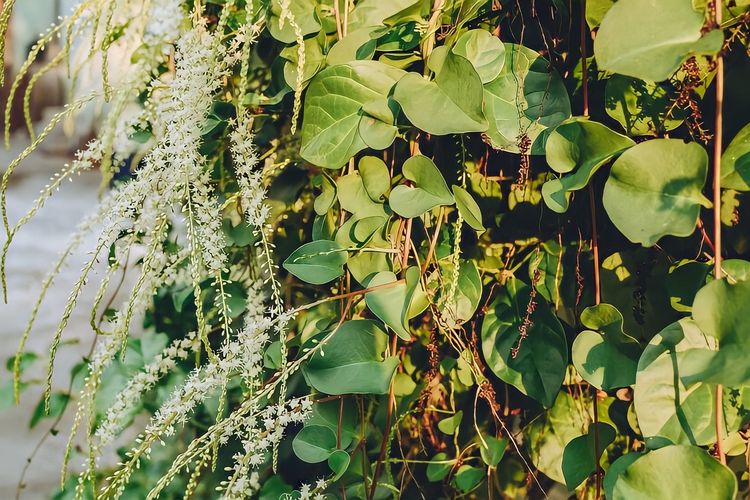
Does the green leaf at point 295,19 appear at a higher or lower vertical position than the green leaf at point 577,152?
higher

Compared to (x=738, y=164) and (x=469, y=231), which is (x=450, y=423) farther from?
(x=738, y=164)

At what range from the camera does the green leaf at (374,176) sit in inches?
24.1

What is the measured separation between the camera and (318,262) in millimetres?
606

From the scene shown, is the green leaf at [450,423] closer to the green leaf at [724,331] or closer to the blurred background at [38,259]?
the green leaf at [724,331]

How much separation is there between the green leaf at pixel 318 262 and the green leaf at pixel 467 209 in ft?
0.38

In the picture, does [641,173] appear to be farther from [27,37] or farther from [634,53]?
[27,37]

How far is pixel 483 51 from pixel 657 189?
20cm

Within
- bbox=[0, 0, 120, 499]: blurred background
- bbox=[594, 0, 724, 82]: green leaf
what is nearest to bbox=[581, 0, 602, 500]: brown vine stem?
bbox=[594, 0, 724, 82]: green leaf

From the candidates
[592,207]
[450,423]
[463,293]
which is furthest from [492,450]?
[592,207]

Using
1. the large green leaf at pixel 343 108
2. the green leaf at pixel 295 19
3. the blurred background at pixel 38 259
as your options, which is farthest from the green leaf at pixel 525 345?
the blurred background at pixel 38 259

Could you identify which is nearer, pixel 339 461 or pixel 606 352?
pixel 606 352

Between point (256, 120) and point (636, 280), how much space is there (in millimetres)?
467

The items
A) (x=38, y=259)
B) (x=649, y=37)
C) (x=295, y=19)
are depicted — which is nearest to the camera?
(x=649, y=37)

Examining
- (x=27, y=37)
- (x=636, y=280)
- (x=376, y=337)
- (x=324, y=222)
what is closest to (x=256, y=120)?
(x=324, y=222)
